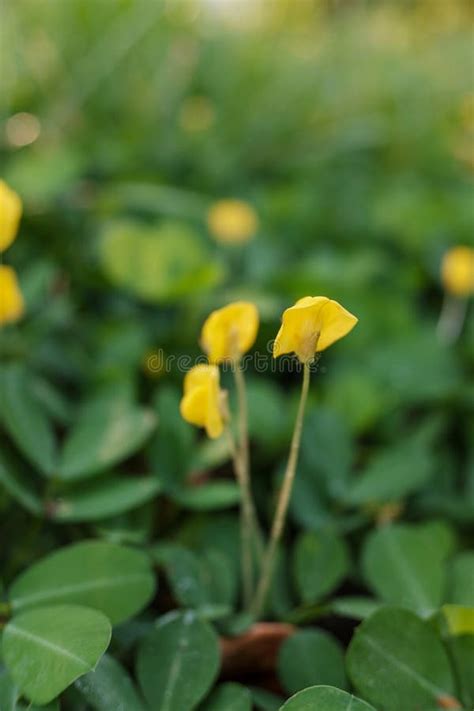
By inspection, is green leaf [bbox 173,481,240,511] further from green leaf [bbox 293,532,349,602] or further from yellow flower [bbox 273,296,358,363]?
yellow flower [bbox 273,296,358,363]

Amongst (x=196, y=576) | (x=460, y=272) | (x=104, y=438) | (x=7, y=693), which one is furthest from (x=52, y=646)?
(x=460, y=272)

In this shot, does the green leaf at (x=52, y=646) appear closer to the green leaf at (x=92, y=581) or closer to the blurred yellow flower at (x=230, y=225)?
the green leaf at (x=92, y=581)

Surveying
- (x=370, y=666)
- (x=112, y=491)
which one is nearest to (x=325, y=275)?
(x=112, y=491)

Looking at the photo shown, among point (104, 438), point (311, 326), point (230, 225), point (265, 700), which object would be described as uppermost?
point (311, 326)

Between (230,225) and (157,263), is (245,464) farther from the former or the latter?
(230,225)

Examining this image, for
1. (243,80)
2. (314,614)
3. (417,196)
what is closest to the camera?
(314,614)

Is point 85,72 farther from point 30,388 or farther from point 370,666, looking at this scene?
point 370,666

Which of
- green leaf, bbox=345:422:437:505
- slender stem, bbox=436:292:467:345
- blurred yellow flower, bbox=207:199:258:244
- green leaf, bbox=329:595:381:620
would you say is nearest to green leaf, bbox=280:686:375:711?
green leaf, bbox=329:595:381:620
